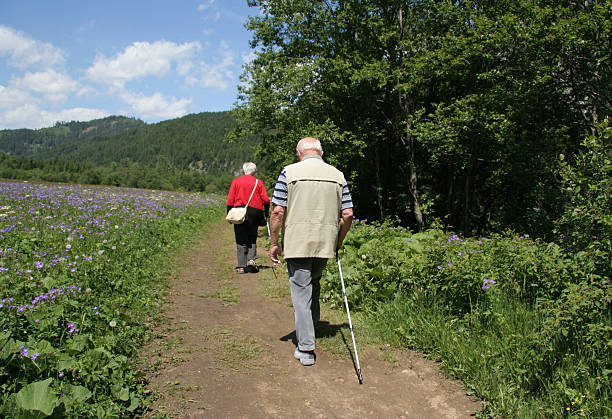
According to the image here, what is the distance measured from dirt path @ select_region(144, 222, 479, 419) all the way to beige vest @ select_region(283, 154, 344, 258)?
122 centimetres

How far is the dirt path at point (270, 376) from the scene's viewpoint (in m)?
3.26

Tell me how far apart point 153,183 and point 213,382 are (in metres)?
108

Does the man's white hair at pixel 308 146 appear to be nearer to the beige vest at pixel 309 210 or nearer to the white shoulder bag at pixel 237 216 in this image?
the beige vest at pixel 309 210

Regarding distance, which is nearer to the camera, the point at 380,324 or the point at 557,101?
the point at 380,324

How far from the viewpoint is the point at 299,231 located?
403 centimetres

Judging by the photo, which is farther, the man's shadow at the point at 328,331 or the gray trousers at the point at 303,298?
the man's shadow at the point at 328,331

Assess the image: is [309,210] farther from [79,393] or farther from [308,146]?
[79,393]

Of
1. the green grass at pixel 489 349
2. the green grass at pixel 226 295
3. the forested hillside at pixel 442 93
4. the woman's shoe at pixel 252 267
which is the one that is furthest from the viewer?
the forested hillside at pixel 442 93

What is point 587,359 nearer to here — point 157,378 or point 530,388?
point 530,388

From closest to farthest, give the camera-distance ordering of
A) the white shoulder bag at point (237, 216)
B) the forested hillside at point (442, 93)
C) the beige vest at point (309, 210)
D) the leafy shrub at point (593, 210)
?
the leafy shrub at point (593, 210), the beige vest at point (309, 210), the white shoulder bag at point (237, 216), the forested hillside at point (442, 93)

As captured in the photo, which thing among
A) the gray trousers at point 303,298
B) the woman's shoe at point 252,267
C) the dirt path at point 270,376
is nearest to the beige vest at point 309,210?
the gray trousers at point 303,298

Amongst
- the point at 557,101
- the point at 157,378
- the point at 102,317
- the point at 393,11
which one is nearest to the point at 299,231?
the point at 157,378

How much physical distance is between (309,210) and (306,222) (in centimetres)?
13

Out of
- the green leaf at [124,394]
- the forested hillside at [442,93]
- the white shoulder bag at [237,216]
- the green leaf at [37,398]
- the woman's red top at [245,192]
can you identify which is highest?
the forested hillside at [442,93]
